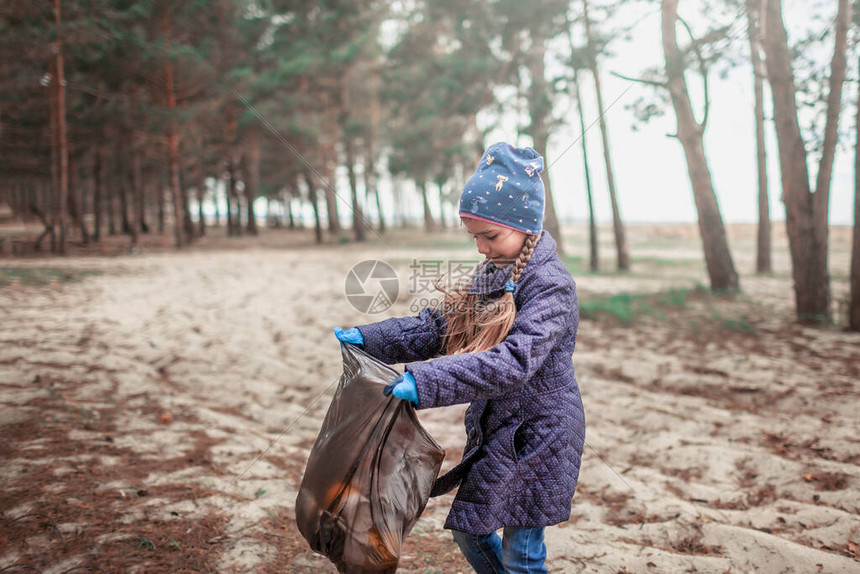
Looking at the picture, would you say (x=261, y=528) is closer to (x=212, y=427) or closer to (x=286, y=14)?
(x=212, y=427)

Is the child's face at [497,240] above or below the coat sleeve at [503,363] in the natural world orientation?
above

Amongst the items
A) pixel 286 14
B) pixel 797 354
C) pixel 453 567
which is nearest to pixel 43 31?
pixel 286 14

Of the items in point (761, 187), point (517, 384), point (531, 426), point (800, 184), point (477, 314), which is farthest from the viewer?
point (761, 187)

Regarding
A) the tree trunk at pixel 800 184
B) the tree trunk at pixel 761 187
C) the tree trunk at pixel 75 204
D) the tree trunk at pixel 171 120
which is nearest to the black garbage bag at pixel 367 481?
the tree trunk at pixel 800 184

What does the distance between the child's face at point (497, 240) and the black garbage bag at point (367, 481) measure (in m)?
0.55

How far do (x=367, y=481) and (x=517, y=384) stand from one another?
0.53 meters

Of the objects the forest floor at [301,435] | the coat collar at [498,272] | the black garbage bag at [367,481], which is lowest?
the forest floor at [301,435]

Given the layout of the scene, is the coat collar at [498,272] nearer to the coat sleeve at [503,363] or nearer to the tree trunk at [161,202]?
the coat sleeve at [503,363]

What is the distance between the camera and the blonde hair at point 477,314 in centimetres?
171

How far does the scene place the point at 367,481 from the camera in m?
1.59

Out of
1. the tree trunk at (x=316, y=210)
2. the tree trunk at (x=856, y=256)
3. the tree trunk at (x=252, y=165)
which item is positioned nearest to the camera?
the tree trunk at (x=856, y=256)

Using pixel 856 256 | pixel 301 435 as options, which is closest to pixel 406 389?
pixel 301 435

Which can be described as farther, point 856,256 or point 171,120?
point 171,120

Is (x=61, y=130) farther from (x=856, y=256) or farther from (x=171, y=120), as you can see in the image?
(x=856, y=256)
